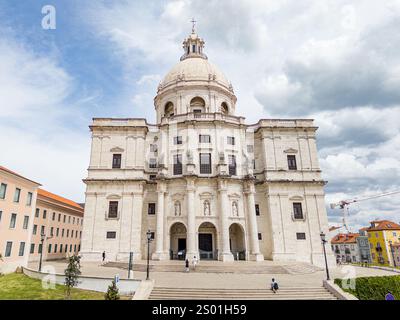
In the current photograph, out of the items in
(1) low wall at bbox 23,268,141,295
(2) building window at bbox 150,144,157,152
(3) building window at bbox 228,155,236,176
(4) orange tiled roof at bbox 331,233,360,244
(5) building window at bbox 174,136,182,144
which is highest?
(5) building window at bbox 174,136,182,144

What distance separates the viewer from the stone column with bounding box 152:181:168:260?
1302 inches

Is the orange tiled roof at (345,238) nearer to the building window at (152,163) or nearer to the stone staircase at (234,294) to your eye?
the building window at (152,163)

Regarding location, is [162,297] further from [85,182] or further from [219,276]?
[85,182]

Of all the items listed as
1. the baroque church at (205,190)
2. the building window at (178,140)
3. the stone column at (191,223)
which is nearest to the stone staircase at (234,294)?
the stone column at (191,223)

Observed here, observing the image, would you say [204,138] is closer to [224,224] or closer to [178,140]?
[178,140]

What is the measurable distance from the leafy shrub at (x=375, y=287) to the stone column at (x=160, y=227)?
68.1 feet

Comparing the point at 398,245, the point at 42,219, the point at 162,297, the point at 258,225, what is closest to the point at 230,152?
the point at 258,225

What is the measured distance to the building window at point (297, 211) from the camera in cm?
3656

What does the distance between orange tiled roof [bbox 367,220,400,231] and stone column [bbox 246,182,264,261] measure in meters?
54.8

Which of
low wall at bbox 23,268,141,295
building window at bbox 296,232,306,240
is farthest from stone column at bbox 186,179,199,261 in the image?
building window at bbox 296,232,306,240

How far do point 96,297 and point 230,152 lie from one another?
25.9 meters

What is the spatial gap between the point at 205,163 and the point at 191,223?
896 centimetres

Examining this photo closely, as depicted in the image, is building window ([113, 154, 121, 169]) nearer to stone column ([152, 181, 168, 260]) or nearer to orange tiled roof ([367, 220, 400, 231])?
stone column ([152, 181, 168, 260])

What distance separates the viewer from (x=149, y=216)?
36875 mm
